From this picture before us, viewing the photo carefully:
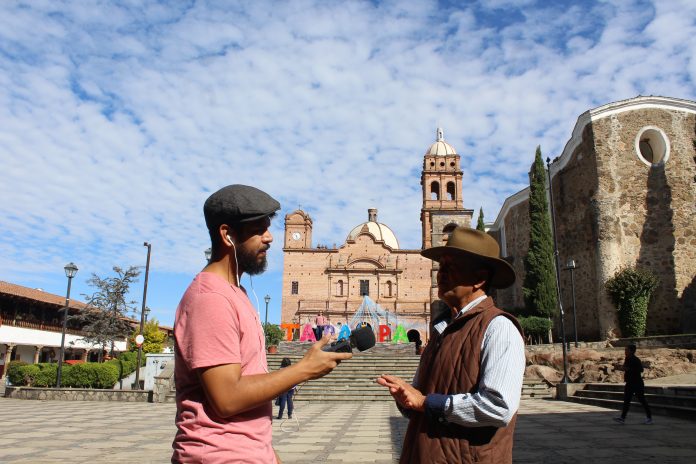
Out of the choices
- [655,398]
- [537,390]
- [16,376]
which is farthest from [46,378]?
[655,398]

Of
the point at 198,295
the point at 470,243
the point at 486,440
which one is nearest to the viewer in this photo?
the point at 198,295

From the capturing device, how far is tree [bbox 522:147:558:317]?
80.9 feet

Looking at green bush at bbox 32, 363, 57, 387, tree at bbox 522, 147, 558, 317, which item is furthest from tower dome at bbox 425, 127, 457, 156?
green bush at bbox 32, 363, 57, 387

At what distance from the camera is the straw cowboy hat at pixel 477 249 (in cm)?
220

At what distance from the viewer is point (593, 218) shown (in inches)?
867

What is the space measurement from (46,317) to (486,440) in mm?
41268

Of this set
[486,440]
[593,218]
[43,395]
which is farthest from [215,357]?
[593,218]

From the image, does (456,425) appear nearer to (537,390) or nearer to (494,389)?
(494,389)

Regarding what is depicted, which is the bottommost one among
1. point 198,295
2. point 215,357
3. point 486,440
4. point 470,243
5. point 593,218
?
point 486,440

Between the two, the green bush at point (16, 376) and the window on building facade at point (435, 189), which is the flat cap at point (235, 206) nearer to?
the green bush at point (16, 376)

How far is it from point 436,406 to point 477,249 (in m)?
0.69

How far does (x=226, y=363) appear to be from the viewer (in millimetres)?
1521

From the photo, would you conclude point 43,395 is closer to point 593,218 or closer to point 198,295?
point 198,295

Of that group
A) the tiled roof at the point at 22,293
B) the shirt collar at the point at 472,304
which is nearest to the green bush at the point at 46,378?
the tiled roof at the point at 22,293
